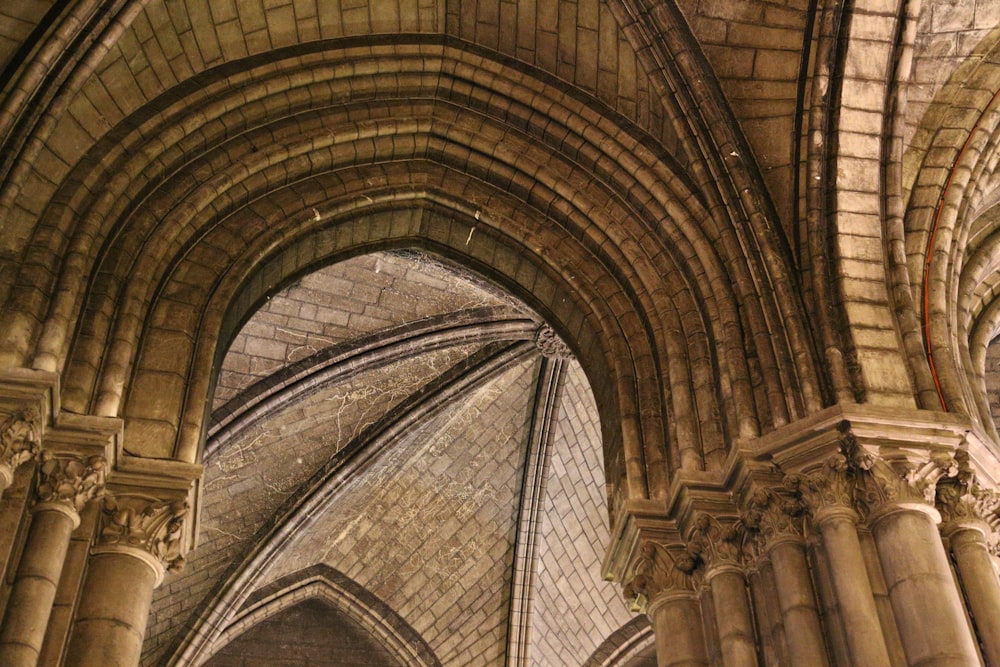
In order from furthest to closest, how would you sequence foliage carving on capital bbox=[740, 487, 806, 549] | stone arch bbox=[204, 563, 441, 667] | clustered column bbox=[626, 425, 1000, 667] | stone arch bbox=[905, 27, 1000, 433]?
stone arch bbox=[204, 563, 441, 667], stone arch bbox=[905, 27, 1000, 433], foliage carving on capital bbox=[740, 487, 806, 549], clustered column bbox=[626, 425, 1000, 667]

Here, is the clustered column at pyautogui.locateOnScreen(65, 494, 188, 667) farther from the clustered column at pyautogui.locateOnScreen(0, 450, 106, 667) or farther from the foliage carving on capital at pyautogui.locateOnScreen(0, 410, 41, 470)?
the foliage carving on capital at pyautogui.locateOnScreen(0, 410, 41, 470)

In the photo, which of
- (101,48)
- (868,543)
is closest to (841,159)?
(868,543)

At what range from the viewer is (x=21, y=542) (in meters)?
5.98

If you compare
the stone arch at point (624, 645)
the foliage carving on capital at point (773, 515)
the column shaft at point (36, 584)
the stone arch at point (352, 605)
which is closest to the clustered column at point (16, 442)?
the column shaft at point (36, 584)

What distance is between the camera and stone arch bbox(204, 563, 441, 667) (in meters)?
14.6

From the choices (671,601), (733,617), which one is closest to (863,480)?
(733,617)

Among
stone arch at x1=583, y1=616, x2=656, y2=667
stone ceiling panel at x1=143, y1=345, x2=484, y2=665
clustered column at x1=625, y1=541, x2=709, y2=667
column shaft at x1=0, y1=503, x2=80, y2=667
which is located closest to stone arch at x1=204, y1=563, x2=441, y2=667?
stone ceiling panel at x1=143, y1=345, x2=484, y2=665

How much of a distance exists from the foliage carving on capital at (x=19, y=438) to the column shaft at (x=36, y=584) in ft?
0.86

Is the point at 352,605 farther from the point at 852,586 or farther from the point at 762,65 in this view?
the point at 852,586

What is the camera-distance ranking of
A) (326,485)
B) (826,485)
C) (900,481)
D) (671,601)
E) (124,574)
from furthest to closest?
(326,485)
(671,601)
(826,485)
(900,481)
(124,574)

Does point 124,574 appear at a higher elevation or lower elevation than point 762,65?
lower

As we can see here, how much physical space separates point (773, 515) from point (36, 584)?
12.1 ft

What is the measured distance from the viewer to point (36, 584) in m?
5.83

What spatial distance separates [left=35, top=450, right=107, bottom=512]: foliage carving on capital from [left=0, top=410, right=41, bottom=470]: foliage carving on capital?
10 cm
